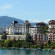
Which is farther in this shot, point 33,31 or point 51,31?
point 33,31

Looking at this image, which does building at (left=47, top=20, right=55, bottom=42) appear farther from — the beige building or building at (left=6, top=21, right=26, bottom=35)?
building at (left=6, top=21, right=26, bottom=35)

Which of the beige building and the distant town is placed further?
the distant town

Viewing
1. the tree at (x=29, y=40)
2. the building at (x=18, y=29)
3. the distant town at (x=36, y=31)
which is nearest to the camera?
the tree at (x=29, y=40)

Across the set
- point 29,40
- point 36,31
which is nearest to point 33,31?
point 36,31

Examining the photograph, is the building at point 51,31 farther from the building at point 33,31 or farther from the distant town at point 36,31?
the building at point 33,31

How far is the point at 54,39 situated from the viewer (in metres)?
41.9

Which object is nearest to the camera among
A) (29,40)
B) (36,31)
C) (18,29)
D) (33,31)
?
(29,40)

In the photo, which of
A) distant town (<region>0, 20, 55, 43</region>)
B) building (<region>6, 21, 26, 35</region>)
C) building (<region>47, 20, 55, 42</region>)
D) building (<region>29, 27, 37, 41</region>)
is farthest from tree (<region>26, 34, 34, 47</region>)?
building (<region>6, 21, 26, 35</region>)

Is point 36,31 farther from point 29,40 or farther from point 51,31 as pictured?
point 29,40

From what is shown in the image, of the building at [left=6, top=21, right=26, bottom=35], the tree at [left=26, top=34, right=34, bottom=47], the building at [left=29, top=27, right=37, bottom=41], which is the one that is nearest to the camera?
the tree at [left=26, top=34, right=34, bottom=47]

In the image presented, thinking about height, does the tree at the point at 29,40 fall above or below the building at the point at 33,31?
below

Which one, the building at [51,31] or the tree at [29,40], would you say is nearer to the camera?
the tree at [29,40]

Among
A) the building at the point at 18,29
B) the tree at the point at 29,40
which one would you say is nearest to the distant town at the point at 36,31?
the building at the point at 18,29

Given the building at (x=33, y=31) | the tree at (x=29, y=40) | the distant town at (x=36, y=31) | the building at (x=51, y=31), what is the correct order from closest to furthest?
1. the tree at (x=29, y=40)
2. the building at (x=51, y=31)
3. the distant town at (x=36, y=31)
4. the building at (x=33, y=31)
